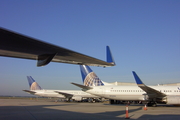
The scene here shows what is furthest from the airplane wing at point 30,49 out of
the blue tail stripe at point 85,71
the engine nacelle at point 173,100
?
the blue tail stripe at point 85,71

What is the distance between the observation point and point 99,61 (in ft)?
18.9

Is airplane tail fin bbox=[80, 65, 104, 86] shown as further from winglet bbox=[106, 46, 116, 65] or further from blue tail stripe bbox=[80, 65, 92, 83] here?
winglet bbox=[106, 46, 116, 65]

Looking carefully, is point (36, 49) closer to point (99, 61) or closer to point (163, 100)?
point (99, 61)

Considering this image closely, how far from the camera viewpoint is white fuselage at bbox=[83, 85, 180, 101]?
2608cm

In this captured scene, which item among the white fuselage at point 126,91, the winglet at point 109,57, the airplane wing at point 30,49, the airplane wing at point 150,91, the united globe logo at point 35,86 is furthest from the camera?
the united globe logo at point 35,86

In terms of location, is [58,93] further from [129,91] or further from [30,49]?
[30,49]

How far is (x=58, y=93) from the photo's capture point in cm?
4538

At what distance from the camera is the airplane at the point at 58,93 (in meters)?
41.7

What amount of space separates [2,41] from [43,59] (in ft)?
4.58

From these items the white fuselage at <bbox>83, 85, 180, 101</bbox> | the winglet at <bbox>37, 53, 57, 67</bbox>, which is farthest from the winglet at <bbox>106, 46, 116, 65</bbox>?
the white fuselage at <bbox>83, 85, 180, 101</bbox>

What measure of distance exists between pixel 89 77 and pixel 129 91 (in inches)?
259

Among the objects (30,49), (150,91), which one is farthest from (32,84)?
(30,49)

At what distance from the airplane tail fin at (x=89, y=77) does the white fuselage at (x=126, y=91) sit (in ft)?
4.27

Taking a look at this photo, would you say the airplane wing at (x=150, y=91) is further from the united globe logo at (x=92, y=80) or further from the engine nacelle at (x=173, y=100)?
the united globe logo at (x=92, y=80)
